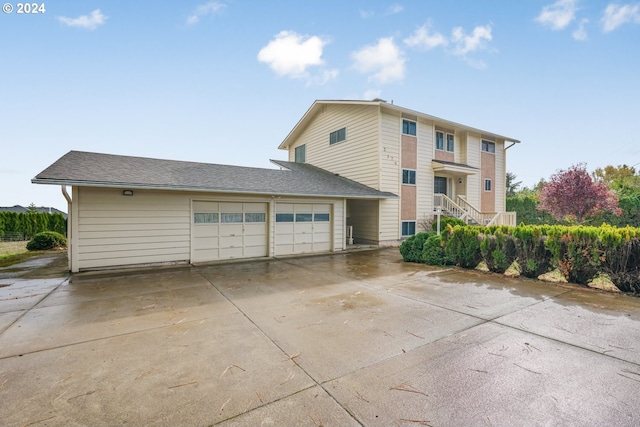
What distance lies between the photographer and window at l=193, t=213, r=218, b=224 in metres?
9.73

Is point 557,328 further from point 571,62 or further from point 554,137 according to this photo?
point 554,137

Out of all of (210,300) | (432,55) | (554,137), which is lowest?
(210,300)

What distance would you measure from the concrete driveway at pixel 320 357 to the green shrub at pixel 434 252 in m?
2.85

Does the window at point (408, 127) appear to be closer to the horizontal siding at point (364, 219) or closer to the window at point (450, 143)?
the window at point (450, 143)

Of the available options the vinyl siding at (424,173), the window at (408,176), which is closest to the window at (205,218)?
the window at (408,176)

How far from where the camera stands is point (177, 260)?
935cm

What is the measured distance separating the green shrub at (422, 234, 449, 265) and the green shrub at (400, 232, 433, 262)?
19cm

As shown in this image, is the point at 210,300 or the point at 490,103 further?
the point at 490,103

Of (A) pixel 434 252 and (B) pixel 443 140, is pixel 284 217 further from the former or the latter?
(B) pixel 443 140

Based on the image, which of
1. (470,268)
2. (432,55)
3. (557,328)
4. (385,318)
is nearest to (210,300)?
(385,318)

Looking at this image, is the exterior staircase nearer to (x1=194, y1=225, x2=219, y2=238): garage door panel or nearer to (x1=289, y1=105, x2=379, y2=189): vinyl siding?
(x1=289, y1=105, x2=379, y2=189): vinyl siding

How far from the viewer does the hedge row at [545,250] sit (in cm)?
600

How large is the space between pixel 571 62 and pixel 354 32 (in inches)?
355

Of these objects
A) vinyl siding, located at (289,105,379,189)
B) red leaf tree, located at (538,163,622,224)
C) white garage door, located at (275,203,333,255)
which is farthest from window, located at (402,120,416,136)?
red leaf tree, located at (538,163,622,224)
